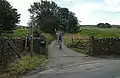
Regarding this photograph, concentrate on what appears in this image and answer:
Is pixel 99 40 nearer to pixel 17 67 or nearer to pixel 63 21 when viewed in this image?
pixel 17 67

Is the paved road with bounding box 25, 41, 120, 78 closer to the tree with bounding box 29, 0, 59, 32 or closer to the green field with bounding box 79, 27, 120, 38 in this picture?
the green field with bounding box 79, 27, 120, 38

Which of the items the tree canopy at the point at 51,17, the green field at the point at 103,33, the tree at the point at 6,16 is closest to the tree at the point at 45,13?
the tree canopy at the point at 51,17

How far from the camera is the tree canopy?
82750 millimetres

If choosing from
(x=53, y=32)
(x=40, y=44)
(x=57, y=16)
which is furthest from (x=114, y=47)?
(x=57, y=16)

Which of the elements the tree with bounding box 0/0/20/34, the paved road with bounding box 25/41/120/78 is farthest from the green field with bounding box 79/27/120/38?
the paved road with bounding box 25/41/120/78

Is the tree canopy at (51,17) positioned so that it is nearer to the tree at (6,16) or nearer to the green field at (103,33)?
the green field at (103,33)

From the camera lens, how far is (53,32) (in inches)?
3142

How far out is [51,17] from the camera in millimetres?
86438

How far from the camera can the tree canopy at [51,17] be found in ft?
271

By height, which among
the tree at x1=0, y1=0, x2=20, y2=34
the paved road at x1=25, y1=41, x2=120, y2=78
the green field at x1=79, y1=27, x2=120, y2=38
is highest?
the tree at x1=0, y1=0, x2=20, y2=34

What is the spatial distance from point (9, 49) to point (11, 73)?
4775 mm

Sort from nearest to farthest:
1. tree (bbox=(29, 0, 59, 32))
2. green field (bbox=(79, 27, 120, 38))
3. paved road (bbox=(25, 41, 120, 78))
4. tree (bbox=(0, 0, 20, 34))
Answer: paved road (bbox=(25, 41, 120, 78)) < tree (bbox=(0, 0, 20, 34)) < green field (bbox=(79, 27, 120, 38)) < tree (bbox=(29, 0, 59, 32))

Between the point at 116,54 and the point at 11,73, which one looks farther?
the point at 116,54

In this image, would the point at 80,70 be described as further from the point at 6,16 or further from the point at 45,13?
the point at 45,13
